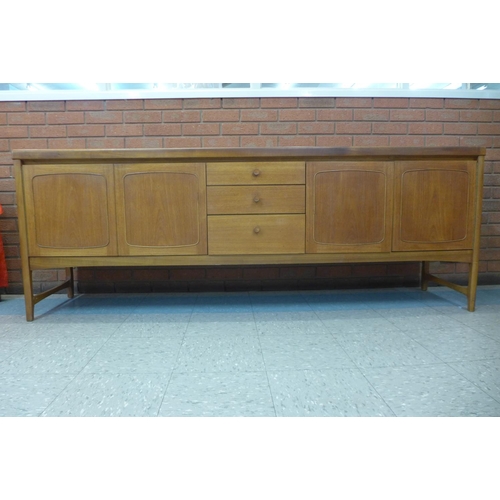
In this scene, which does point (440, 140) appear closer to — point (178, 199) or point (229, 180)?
point (229, 180)

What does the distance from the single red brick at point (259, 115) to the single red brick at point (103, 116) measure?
780mm

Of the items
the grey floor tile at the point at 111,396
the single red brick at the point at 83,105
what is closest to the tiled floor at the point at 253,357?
the grey floor tile at the point at 111,396

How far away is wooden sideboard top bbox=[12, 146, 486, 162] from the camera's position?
1853mm

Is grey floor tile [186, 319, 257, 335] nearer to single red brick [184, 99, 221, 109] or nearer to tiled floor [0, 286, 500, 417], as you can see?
tiled floor [0, 286, 500, 417]

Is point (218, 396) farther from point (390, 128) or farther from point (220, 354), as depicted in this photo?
point (390, 128)

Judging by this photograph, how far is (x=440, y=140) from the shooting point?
8.33ft

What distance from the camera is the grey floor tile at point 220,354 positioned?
4.74 feet

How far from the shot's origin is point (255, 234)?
193 cm

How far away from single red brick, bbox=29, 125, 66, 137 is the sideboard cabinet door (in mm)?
1599

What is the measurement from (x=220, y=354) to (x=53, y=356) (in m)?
0.68

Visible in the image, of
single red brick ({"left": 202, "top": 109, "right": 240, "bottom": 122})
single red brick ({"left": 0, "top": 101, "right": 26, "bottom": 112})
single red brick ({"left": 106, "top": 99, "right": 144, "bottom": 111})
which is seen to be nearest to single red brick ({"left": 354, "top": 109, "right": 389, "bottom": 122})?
single red brick ({"left": 202, "top": 109, "right": 240, "bottom": 122})

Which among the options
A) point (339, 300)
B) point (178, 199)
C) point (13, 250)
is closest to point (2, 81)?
point (13, 250)
